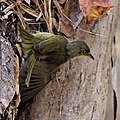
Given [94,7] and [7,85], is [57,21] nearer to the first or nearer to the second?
[94,7]

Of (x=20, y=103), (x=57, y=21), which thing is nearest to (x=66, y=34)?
(x=57, y=21)

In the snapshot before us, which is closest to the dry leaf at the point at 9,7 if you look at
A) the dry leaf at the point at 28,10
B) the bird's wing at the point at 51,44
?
the dry leaf at the point at 28,10

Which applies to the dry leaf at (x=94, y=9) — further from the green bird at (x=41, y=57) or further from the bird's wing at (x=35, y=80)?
the bird's wing at (x=35, y=80)

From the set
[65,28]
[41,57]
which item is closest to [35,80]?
[41,57]

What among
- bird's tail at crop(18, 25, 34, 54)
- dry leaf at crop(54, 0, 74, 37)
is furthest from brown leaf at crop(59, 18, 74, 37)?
bird's tail at crop(18, 25, 34, 54)

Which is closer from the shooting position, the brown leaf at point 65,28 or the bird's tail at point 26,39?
the bird's tail at point 26,39
